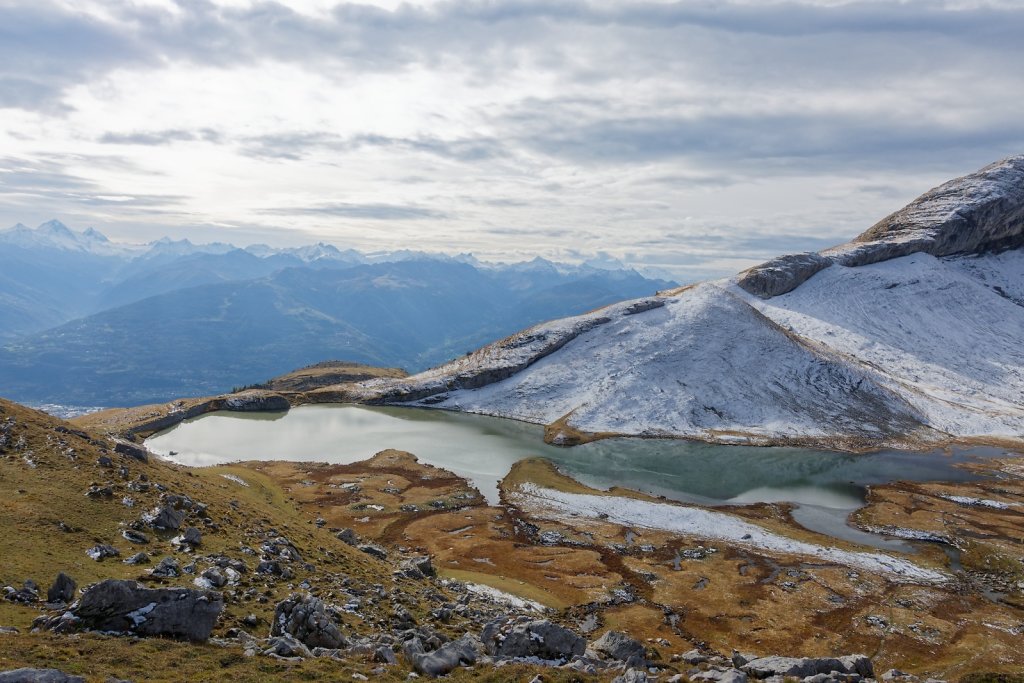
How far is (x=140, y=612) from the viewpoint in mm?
20531

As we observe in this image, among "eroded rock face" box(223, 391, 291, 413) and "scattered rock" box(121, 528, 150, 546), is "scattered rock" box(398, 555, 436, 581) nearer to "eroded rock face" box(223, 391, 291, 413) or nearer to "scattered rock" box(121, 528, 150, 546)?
"scattered rock" box(121, 528, 150, 546)

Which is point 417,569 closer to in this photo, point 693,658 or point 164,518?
point 164,518

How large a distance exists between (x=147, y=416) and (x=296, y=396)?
120ft

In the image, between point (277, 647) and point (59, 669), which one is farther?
point (277, 647)

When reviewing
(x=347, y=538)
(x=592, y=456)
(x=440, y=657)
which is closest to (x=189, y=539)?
(x=440, y=657)

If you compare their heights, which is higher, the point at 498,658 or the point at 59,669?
the point at 59,669

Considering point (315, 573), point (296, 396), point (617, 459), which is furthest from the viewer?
point (296, 396)

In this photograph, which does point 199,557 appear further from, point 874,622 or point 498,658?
point 874,622

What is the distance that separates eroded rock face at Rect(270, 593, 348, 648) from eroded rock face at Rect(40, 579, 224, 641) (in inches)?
120

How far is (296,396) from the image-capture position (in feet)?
513

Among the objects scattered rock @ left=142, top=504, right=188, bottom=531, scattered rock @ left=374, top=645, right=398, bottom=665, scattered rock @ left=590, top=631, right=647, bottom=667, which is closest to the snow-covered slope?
scattered rock @ left=590, top=631, right=647, bottom=667

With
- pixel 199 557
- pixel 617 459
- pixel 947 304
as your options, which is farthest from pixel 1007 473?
pixel 199 557

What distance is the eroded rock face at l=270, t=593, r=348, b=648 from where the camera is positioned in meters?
23.8

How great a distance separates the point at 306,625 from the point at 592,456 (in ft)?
292
